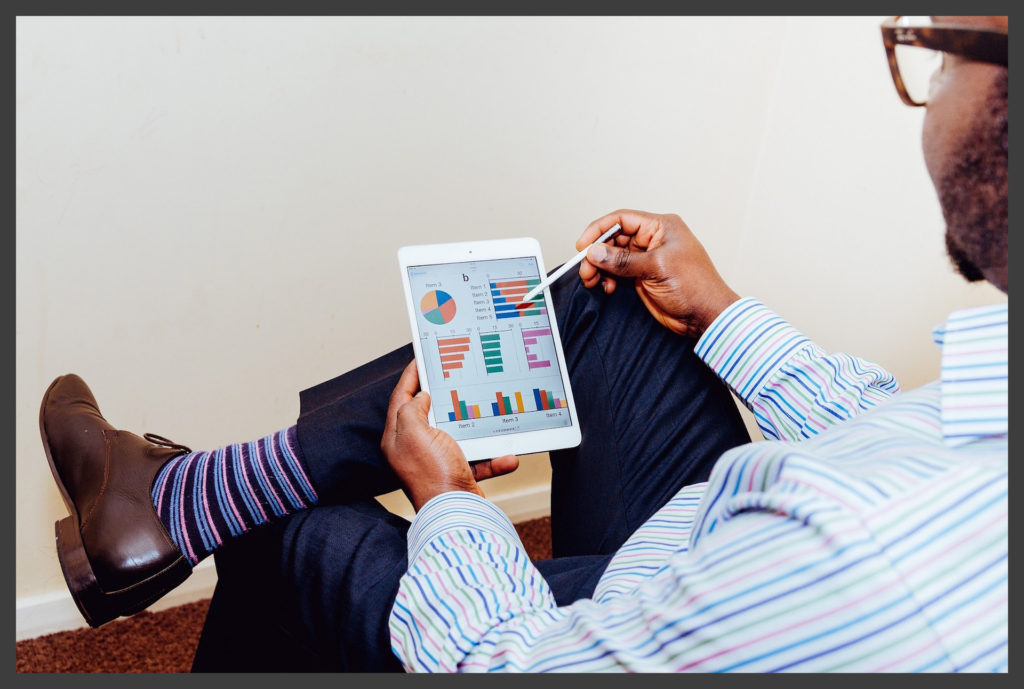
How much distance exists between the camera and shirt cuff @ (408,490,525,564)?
2.03 feet

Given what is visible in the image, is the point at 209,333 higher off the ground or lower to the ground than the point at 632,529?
higher

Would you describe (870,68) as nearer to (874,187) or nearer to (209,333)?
(874,187)

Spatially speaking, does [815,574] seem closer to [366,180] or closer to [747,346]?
[747,346]

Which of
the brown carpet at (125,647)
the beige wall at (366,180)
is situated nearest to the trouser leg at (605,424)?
the beige wall at (366,180)

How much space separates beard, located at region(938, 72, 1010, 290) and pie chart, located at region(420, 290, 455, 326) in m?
0.48

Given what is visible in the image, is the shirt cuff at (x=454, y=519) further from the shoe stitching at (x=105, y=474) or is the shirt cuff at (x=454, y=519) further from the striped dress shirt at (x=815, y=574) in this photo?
the shoe stitching at (x=105, y=474)

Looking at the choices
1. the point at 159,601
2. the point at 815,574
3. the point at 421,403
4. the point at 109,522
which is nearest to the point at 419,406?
the point at 421,403

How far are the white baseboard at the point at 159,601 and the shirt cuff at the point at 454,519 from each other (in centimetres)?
45

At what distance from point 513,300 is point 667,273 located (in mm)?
173

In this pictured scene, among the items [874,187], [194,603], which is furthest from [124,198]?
[874,187]

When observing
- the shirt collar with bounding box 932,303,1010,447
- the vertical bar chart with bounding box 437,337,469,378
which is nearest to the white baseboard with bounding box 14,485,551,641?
the vertical bar chart with bounding box 437,337,469,378

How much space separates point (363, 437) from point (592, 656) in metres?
0.37

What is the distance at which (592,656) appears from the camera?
489mm

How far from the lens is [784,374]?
0.77m
